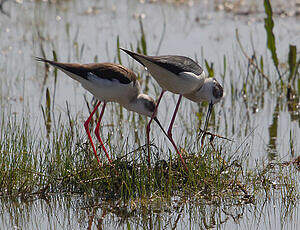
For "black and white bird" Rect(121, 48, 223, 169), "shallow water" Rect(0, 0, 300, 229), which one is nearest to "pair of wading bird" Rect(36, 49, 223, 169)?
"black and white bird" Rect(121, 48, 223, 169)

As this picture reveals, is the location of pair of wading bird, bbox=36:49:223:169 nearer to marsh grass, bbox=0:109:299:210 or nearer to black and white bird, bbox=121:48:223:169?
black and white bird, bbox=121:48:223:169

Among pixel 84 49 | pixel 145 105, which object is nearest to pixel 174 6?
pixel 84 49

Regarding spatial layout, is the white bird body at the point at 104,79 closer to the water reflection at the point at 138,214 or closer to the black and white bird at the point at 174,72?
the black and white bird at the point at 174,72

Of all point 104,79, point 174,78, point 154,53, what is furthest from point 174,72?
point 154,53

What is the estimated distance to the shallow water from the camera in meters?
6.36

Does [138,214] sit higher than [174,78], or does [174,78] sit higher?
[174,78]

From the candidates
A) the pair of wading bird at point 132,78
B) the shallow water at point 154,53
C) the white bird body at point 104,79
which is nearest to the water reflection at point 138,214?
the shallow water at point 154,53

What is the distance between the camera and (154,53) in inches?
360

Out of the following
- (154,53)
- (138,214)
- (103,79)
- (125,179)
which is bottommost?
(138,214)

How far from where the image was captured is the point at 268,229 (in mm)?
4582

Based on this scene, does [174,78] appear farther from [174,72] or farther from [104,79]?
[104,79]

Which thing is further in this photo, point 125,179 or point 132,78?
point 132,78

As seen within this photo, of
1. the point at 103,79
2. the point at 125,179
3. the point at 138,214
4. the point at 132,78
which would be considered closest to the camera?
the point at 138,214

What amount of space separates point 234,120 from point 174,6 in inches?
212
